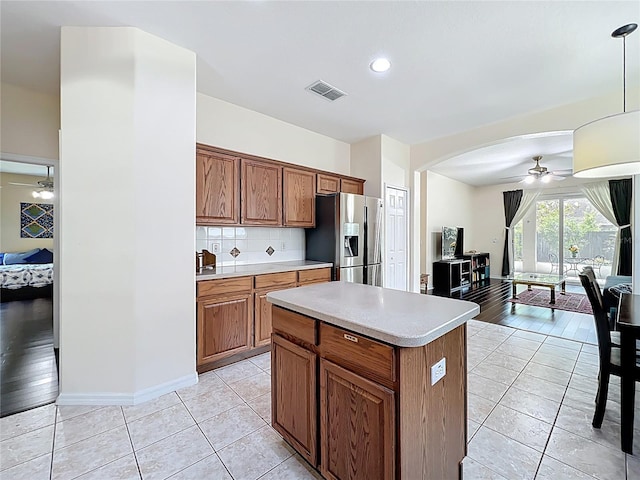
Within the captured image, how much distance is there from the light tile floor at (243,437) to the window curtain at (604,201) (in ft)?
19.2

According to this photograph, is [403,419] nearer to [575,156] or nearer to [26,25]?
[575,156]

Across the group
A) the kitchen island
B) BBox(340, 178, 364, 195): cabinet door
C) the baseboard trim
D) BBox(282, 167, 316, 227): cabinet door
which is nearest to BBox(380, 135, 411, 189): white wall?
BBox(340, 178, 364, 195): cabinet door

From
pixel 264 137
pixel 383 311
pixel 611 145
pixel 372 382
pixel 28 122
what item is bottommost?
pixel 372 382

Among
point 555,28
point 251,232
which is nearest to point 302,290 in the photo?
point 251,232

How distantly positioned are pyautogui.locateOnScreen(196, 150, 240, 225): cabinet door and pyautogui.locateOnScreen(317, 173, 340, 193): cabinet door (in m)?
1.25

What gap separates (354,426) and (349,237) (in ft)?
8.87

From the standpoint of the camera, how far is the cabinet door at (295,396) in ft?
4.69

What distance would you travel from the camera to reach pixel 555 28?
6.94 feet

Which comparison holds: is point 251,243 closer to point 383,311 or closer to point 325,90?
point 325,90

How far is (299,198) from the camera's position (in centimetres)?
368

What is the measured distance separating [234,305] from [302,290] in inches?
48.7

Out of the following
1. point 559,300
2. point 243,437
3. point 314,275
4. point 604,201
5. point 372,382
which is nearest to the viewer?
point 372,382

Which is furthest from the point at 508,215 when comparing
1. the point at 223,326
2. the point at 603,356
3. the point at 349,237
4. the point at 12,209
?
the point at 12,209

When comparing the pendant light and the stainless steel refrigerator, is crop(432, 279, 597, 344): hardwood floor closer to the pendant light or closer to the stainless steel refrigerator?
the stainless steel refrigerator
